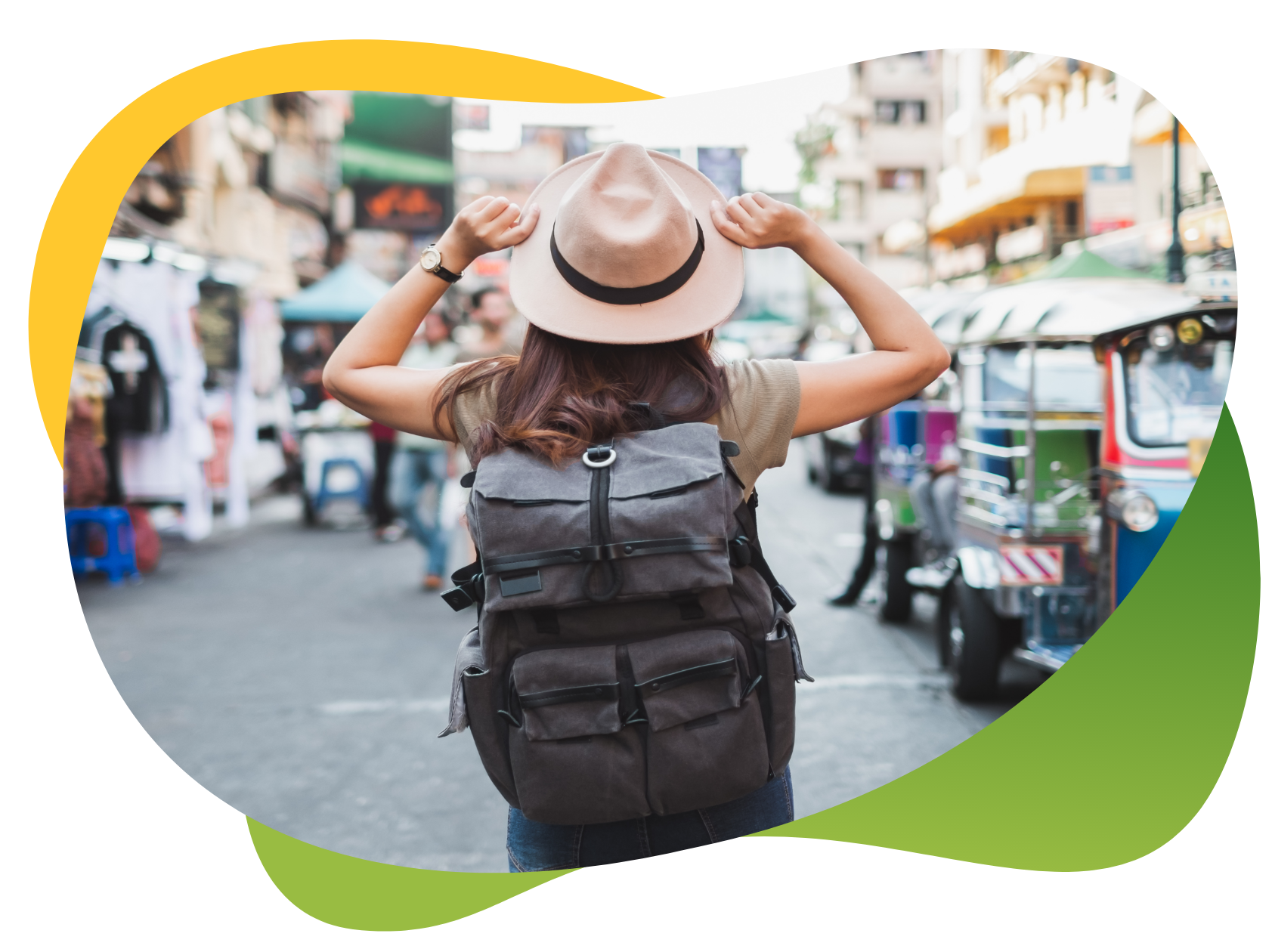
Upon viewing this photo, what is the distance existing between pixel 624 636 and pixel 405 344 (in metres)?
0.62

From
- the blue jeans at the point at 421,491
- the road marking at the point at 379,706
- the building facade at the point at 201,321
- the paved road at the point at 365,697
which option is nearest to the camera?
the paved road at the point at 365,697

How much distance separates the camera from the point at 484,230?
1.73 metres

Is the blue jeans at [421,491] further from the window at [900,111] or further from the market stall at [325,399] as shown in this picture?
the window at [900,111]

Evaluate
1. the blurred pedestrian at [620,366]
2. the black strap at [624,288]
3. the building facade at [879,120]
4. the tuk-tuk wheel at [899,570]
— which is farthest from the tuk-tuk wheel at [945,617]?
the black strap at [624,288]

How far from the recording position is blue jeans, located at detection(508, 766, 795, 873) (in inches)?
67.9

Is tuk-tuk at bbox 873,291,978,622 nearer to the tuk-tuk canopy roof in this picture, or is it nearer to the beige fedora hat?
the tuk-tuk canopy roof

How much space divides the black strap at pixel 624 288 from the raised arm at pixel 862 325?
0.13 metres

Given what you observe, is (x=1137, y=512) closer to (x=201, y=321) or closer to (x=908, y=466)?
(x=908, y=466)

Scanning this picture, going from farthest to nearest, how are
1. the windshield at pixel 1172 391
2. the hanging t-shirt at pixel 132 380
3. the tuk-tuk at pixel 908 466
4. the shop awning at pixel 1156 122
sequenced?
1. the hanging t-shirt at pixel 132 380
2. the tuk-tuk at pixel 908 466
3. the windshield at pixel 1172 391
4. the shop awning at pixel 1156 122

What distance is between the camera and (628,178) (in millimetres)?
1688

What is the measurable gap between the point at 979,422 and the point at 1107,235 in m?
8.61

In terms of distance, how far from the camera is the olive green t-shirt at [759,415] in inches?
66.5

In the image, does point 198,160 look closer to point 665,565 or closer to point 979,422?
point 979,422

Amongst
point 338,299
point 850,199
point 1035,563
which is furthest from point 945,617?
point 850,199
